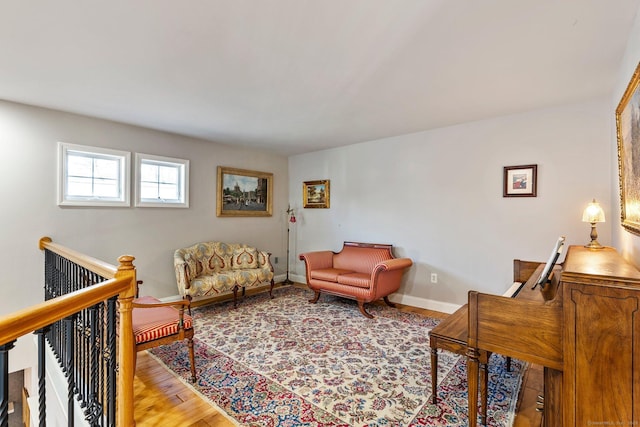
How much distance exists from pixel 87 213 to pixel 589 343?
4423 mm

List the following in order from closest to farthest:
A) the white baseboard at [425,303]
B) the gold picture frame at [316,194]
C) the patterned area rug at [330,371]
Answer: the patterned area rug at [330,371]
the white baseboard at [425,303]
the gold picture frame at [316,194]

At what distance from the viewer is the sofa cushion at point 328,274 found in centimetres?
402

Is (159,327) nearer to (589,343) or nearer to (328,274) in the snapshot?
(328,274)

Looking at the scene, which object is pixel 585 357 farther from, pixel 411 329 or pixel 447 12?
pixel 411 329

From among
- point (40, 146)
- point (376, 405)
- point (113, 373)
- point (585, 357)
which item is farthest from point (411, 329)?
point (40, 146)

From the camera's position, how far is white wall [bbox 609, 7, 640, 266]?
5.70 feet

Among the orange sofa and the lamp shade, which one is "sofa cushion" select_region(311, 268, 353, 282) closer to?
the orange sofa

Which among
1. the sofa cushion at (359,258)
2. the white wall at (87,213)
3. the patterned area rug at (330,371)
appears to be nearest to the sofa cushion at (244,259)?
the white wall at (87,213)

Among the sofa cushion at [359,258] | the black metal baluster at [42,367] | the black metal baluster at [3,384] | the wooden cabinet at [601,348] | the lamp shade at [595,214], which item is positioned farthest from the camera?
the sofa cushion at [359,258]

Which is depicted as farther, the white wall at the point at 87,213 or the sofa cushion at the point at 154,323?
the white wall at the point at 87,213

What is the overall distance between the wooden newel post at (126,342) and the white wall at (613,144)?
8.99 ft

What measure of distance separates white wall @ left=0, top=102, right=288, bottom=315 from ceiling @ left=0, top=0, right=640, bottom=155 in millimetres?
308

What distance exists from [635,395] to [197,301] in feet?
14.3

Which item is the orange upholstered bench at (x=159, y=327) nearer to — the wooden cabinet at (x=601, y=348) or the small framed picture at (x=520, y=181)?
the wooden cabinet at (x=601, y=348)
